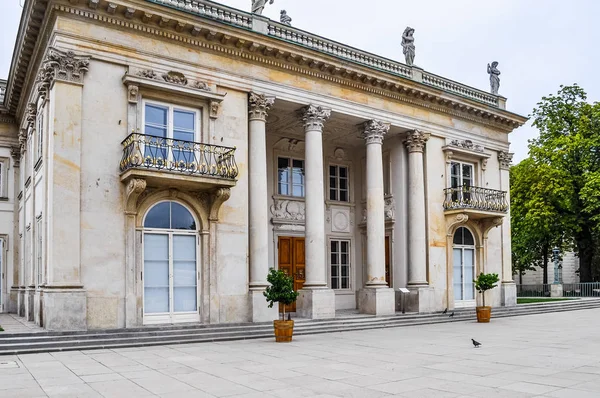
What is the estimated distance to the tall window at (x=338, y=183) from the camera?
23062 millimetres

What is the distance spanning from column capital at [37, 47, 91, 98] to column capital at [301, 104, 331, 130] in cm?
696

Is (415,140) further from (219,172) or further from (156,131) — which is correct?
(156,131)

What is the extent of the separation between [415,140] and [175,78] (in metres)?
9.74

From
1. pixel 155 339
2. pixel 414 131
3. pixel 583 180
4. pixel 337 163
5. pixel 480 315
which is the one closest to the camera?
pixel 155 339

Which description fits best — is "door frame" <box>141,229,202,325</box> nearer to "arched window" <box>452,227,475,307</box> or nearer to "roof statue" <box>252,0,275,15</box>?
"roof statue" <box>252,0,275,15</box>

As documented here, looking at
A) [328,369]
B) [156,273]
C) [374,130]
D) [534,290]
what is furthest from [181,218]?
[534,290]

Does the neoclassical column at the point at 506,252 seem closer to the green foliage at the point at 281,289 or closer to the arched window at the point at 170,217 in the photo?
the green foliage at the point at 281,289

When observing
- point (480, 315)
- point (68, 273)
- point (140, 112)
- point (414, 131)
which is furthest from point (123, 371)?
point (414, 131)

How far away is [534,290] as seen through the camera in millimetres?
41781

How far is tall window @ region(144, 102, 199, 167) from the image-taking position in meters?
14.4

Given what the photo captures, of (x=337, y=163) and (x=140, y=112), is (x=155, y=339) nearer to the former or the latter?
(x=140, y=112)

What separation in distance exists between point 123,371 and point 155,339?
3.80 metres

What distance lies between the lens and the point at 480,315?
1880 cm

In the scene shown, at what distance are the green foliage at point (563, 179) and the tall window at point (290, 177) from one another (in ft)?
59.3
